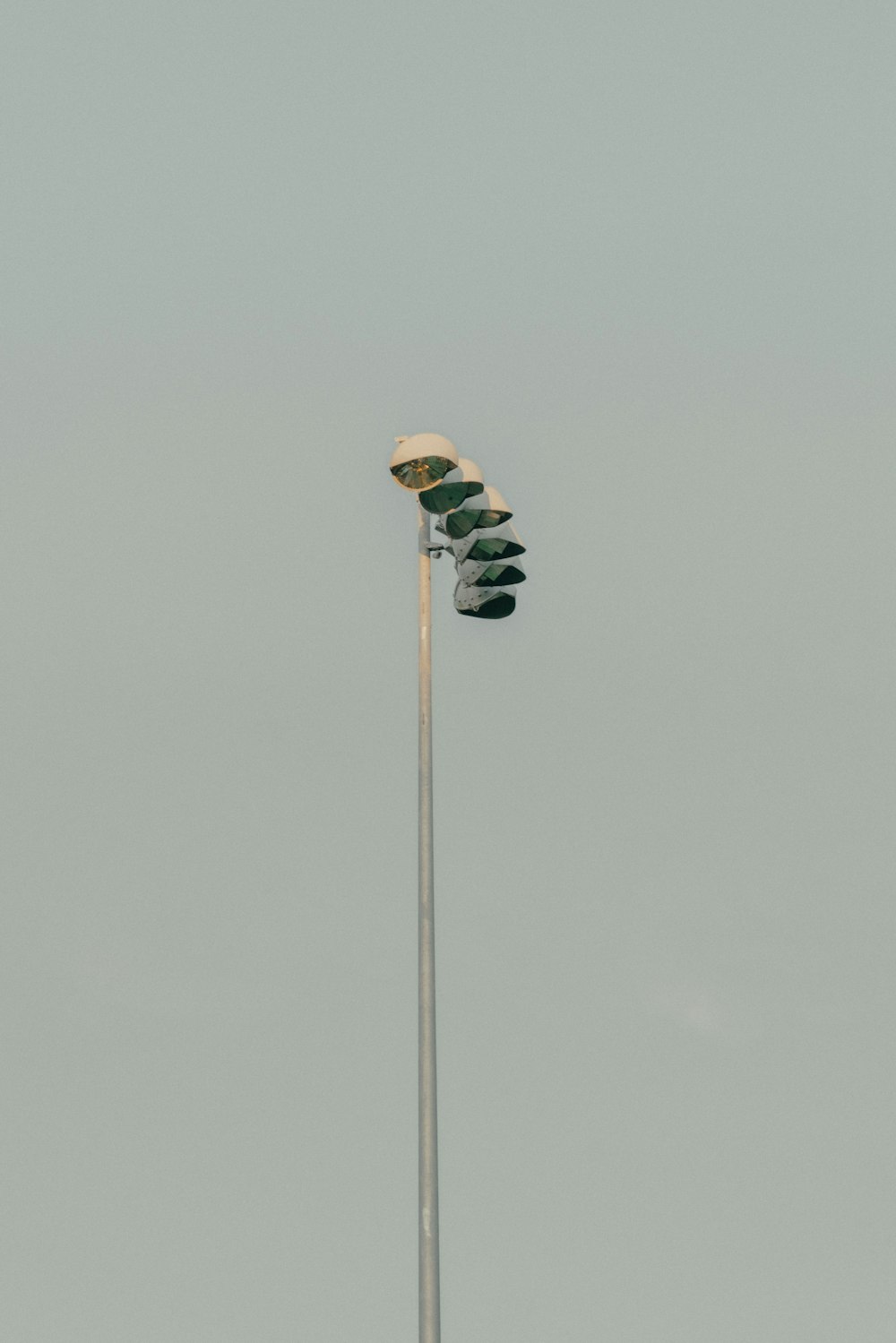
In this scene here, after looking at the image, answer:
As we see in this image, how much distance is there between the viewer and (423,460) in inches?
589

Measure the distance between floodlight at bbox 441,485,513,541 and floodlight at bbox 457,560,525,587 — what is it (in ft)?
1.01

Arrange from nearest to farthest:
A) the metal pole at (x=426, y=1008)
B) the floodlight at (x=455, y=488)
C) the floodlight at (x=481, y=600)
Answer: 1. the metal pole at (x=426, y=1008)
2. the floodlight at (x=455, y=488)
3. the floodlight at (x=481, y=600)

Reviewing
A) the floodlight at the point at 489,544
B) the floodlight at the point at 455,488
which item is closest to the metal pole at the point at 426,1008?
the floodlight at the point at 489,544

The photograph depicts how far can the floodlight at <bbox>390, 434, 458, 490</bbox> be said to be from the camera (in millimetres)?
14883

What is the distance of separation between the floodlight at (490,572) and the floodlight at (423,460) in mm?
892

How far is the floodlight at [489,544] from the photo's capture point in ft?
50.9

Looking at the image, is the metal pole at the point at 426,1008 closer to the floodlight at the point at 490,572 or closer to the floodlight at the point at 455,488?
the floodlight at the point at 490,572

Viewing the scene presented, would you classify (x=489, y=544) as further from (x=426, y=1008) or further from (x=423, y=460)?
(x=426, y=1008)

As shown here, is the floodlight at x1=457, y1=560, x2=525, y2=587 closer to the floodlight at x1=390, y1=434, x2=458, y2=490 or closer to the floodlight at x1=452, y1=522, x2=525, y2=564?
the floodlight at x1=452, y1=522, x2=525, y2=564

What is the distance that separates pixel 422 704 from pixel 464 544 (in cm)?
151

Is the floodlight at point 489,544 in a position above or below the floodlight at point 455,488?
below

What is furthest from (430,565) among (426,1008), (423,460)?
(426,1008)

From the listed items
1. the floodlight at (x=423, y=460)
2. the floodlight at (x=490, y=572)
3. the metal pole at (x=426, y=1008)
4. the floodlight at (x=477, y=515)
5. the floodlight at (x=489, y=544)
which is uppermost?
the floodlight at (x=423, y=460)

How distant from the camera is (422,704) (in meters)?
14.9
